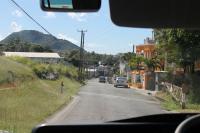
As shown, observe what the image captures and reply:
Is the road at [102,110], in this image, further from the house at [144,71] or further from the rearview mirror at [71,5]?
the house at [144,71]

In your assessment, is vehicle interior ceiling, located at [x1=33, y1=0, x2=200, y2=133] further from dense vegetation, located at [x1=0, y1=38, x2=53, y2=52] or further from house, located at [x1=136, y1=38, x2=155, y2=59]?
dense vegetation, located at [x1=0, y1=38, x2=53, y2=52]

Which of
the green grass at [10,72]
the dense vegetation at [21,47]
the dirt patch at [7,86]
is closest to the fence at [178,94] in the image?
the dirt patch at [7,86]

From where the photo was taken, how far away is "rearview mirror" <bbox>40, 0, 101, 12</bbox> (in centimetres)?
240

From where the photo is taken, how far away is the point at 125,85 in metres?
79.3

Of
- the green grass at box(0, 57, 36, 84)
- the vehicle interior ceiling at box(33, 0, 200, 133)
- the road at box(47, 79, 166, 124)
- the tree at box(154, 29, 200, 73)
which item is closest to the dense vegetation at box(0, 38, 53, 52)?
the green grass at box(0, 57, 36, 84)

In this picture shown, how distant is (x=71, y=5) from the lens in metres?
2.47

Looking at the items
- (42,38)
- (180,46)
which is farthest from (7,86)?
(42,38)

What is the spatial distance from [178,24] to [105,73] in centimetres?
15195

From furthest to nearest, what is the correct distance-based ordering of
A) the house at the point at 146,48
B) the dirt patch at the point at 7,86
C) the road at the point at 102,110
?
the house at the point at 146,48, the dirt patch at the point at 7,86, the road at the point at 102,110

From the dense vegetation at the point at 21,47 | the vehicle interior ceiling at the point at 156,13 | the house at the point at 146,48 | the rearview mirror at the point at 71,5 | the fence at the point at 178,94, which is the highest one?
the dense vegetation at the point at 21,47

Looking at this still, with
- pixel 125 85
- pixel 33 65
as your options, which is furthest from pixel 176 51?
pixel 125 85

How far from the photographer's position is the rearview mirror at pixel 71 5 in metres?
2.40

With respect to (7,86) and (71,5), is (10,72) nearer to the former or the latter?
(7,86)

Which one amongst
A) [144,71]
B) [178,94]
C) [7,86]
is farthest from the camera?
[144,71]
